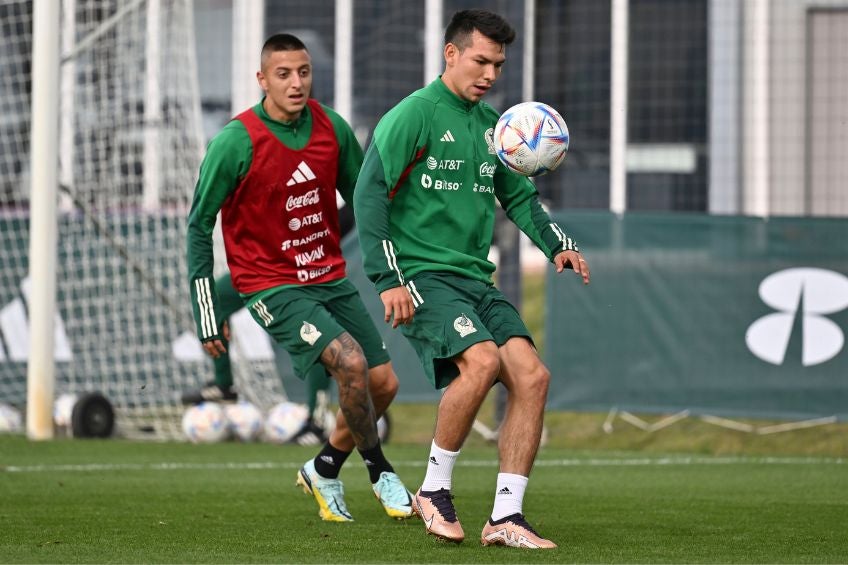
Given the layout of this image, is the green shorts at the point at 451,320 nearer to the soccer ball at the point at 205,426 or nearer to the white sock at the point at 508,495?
the white sock at the point at 508,495

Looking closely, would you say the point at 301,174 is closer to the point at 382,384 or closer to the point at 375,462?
the point at 382,384

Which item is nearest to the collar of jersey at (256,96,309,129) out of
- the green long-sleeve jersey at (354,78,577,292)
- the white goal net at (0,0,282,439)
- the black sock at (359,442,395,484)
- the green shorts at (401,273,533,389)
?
the green long-sleeve jersey at (354,78,577,292)

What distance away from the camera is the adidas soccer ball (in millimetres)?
6262

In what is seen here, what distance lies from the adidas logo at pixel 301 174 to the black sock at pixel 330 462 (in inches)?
51.9

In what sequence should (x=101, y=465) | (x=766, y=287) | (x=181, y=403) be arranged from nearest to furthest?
(x=101, y=465) < (x=766, y=287) < (x=181, y=403)

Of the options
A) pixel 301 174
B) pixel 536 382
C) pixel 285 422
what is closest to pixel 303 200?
pixel 301 174

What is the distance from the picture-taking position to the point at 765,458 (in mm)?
11188

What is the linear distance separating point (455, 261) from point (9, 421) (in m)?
7.60

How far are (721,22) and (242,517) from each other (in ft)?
37.2

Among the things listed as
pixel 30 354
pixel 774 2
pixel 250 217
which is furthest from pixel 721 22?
pixel 250 217

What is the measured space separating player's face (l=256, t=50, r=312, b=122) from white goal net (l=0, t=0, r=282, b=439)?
5929 millimetres

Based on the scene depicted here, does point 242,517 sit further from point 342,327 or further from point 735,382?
point 735,382

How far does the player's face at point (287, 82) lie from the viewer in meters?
Result: 7.25

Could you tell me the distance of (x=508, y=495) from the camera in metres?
5.84
